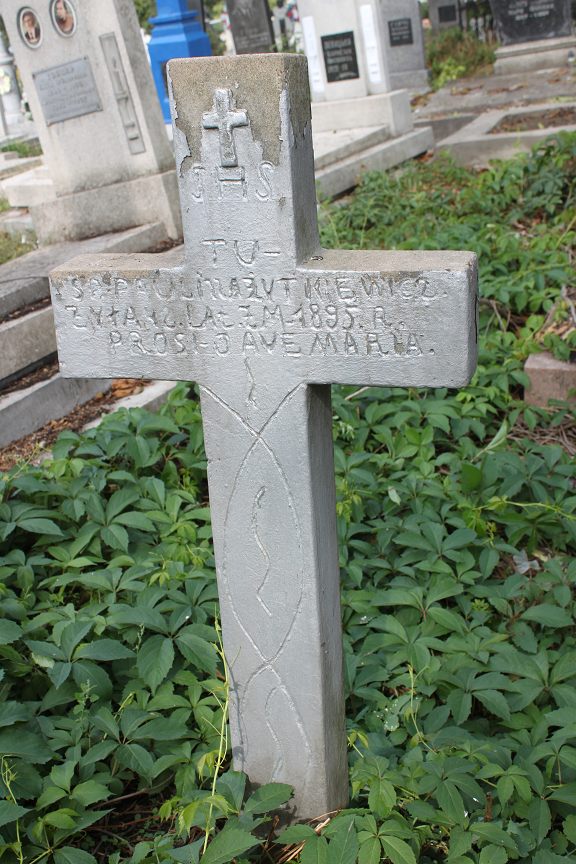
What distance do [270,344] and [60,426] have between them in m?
2.60

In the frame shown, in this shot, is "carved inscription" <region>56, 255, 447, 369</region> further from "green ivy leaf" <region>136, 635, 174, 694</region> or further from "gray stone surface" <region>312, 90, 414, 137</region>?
"gray stone surface" <region>312, 90, 414, 137</region>

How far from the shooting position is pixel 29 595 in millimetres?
2213

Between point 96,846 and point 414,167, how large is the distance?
647cm

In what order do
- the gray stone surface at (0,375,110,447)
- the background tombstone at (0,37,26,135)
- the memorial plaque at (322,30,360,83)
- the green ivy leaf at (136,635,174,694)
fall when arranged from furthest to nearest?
the background tombstone at (0,37,26,135), the memorial plaque at (322,30,360,83), the gray stone surface at (0,375,110,447), the green ivy leaf at (136,635,174,694)

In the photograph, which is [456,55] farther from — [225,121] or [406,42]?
[225,121]

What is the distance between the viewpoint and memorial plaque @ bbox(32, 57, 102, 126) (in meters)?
5.22

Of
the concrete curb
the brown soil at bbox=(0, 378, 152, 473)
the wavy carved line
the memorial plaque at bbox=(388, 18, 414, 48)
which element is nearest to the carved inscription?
the wavy carved line

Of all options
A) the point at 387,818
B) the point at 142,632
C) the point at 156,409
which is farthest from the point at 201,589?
the point at 156,409

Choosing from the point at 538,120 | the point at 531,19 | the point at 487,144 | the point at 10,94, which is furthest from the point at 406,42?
the point at 487,144

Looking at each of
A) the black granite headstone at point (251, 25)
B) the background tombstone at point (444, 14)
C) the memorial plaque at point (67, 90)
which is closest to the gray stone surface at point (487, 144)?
the memorial plaque at point (67, 90)

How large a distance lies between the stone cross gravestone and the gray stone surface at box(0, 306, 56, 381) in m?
2.45

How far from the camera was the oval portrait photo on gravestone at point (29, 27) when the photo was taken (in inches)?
202

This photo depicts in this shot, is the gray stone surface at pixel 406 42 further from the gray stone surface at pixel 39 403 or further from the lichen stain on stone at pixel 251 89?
the lichen stain on stone at pixel 251 89

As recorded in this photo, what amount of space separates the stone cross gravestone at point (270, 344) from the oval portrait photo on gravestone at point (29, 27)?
4512mm
